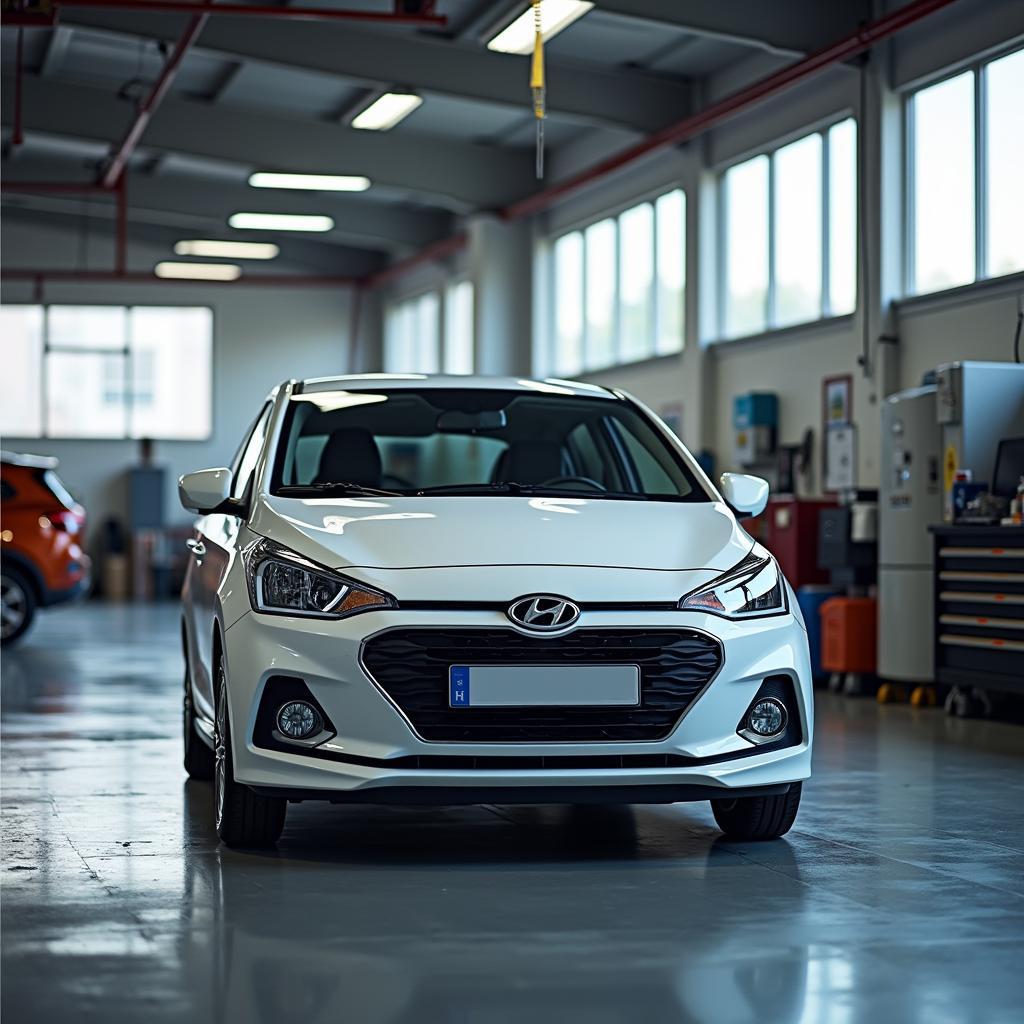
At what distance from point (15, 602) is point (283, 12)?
5696mm

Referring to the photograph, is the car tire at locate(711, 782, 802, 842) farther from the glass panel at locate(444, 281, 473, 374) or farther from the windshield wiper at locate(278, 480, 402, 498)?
the glass panel at locate(444, 281, 473, 374)

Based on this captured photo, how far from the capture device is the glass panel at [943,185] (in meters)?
12.7

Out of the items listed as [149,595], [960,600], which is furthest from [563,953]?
[149,595]

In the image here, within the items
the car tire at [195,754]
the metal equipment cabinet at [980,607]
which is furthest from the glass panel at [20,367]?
the car tire at [195,754]

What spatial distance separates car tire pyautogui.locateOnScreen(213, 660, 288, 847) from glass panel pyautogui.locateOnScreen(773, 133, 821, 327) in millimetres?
10855

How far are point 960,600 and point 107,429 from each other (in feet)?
64.3

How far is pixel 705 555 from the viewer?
5.05 m

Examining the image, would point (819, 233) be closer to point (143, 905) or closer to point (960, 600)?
point (960, 600)

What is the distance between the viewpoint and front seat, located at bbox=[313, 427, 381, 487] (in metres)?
5.80

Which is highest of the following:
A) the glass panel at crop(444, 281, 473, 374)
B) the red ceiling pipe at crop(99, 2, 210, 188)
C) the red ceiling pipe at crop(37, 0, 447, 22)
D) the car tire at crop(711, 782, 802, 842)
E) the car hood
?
the red ceiling pipe at crop(99, 2, 210, 188)

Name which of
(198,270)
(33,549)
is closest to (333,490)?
(33,549)

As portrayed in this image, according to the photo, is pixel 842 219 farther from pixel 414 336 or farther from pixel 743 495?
pixel 414 336

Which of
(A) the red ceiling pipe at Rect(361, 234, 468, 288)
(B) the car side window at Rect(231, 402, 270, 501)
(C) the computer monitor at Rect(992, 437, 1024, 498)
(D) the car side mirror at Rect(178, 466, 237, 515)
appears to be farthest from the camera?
(A) the red ceiling pipe at Rect(361, 234, 468, 288)

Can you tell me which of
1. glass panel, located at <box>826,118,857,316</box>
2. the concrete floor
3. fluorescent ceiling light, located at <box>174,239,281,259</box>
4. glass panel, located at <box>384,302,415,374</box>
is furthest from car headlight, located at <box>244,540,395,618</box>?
glass panel, located at <box>384,302,415,374</box>
